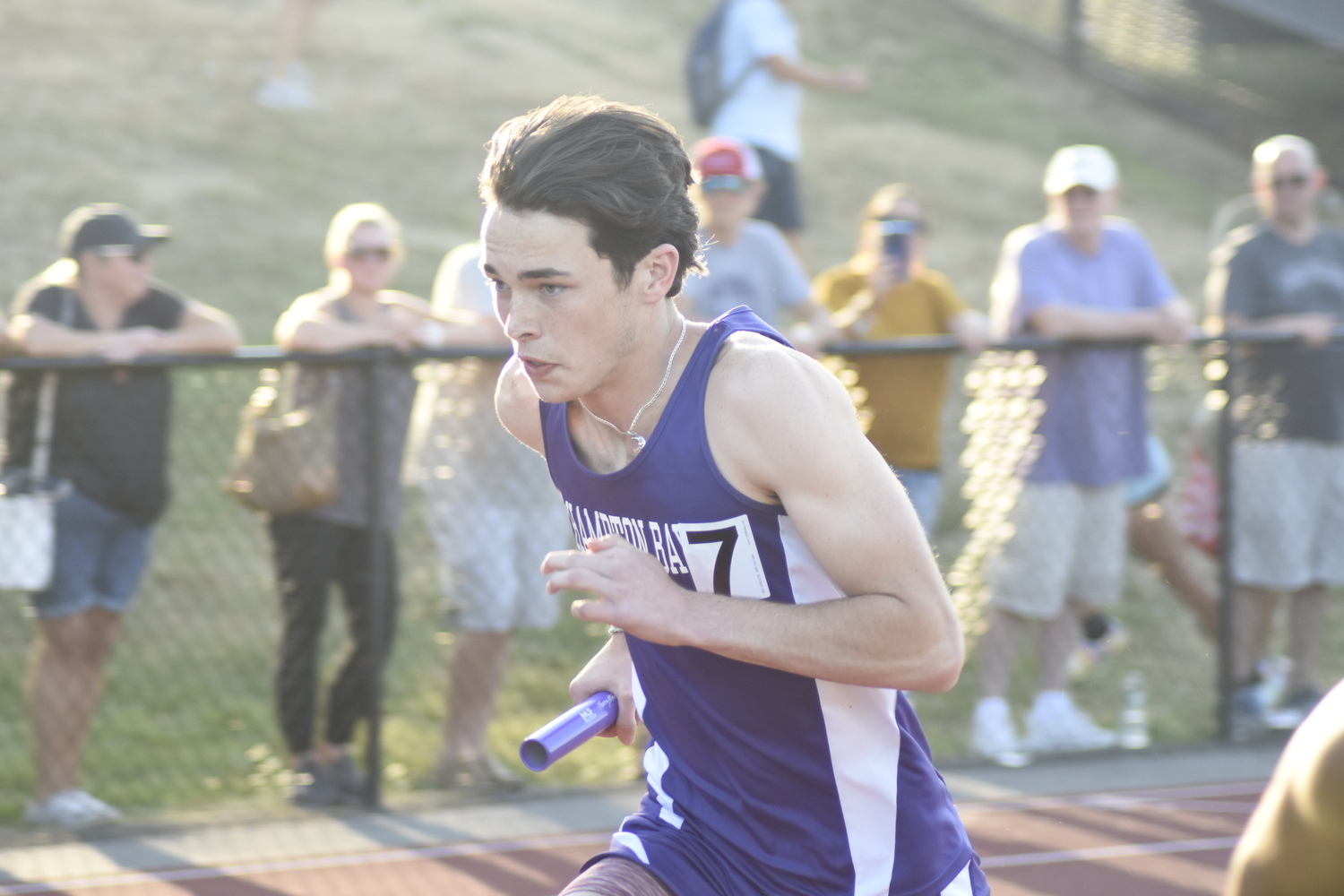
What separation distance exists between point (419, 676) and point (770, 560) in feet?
13.3

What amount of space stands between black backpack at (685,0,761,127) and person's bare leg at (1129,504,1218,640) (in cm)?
284

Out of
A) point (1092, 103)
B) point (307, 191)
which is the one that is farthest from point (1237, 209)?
point (1092, 103)

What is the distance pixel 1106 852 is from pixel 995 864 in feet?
1.30

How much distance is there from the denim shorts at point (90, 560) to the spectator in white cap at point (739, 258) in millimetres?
2186

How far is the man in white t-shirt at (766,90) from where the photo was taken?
736cm

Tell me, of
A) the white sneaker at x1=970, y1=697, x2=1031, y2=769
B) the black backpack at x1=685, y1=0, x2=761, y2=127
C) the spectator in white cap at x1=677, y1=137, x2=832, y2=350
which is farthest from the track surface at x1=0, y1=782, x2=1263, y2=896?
the black backpack at x1=685, y1=0, x2=761, y2=127

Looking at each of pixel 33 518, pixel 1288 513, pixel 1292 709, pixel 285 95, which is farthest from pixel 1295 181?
pixel 285 95

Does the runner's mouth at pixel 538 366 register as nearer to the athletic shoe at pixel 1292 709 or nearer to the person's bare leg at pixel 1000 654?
the person's bare leg at pixel 1000 654

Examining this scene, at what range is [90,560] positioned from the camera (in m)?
4.91

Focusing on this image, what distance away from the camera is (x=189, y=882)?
4.64 metres

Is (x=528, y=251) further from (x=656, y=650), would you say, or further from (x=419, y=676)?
(x=419, y=676)

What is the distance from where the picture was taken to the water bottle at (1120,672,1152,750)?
596 centimetres

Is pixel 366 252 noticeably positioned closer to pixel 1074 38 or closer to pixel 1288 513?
pixel 1288 513

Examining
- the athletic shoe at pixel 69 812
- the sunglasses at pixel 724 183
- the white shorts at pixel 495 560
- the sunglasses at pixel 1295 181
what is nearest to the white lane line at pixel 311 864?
the athletic shoe at pixel 69 812
